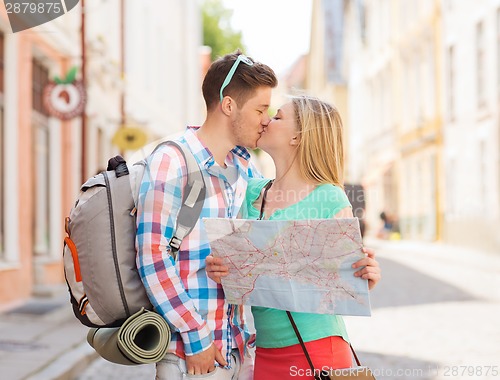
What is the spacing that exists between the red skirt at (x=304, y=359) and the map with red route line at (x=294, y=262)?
0.15m

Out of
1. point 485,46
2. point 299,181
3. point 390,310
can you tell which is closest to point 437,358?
point 390,310

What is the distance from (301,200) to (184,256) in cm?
41

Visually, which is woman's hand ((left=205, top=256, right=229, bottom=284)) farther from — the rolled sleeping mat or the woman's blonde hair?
the woman's blonde hair

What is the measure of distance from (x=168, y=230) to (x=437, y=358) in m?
5.29

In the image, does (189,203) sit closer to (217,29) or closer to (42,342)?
(42,342)

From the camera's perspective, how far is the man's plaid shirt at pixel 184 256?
107 inches

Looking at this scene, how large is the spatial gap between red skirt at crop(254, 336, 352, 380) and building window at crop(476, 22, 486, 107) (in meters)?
23.3

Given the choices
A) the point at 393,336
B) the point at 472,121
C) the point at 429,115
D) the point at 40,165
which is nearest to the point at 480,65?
the point at 472,121

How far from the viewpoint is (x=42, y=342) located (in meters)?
8.36

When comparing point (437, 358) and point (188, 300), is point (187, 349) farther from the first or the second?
point (437, 358)

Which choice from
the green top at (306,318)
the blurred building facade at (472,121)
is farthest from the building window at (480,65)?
the green top at (306,318)

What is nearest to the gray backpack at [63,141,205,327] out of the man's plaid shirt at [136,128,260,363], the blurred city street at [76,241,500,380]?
the man's plaid shirt at [136,128,260,363]

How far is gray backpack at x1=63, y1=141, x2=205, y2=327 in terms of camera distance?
8.74 ft

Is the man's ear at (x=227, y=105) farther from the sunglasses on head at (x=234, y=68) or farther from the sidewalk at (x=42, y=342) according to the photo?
the sidewalk at (x=42, y=342)
